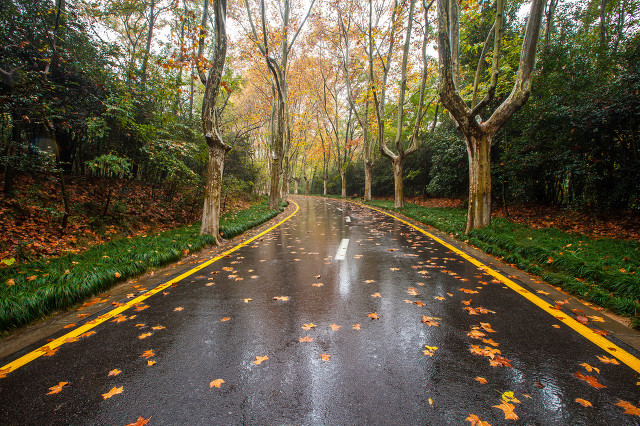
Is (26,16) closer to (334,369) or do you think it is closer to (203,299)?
(203,299)

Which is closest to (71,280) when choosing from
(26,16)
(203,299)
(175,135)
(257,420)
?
(203,299)

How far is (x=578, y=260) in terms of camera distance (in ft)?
14.9

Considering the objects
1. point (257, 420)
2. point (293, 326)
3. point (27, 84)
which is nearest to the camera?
point (257, 420)

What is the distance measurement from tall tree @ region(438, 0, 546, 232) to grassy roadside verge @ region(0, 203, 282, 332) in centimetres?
745

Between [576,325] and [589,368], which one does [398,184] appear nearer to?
[576,325]

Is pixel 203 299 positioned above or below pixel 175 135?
below

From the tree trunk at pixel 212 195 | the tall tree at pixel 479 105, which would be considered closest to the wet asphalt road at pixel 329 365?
the tree trunk at pixel 212 195

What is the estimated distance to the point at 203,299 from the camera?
3770 mm

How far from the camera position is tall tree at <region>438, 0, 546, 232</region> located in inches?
282

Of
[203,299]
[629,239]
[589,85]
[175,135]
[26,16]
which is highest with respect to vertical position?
[26,16]

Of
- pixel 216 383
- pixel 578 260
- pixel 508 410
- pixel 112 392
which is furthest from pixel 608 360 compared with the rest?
pixel 112 392

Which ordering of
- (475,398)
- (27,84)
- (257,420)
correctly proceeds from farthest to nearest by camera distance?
(27,84) < (475,398) < (257,420)

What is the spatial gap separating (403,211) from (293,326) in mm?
13166

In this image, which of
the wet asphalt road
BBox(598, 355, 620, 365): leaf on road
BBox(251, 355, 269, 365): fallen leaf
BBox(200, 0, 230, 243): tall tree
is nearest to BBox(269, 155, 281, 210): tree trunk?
BBox(200, 0, 230, 243): tall tree
